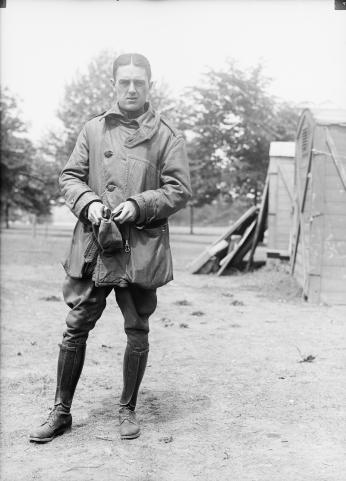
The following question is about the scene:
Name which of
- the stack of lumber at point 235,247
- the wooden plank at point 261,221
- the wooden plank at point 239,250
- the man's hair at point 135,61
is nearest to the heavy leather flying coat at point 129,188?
the man's hair at point 135,61

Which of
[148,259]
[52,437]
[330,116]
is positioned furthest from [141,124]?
[330,116]

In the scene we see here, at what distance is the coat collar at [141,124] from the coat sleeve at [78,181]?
207mm

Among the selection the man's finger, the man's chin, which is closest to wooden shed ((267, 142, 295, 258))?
the man's chin

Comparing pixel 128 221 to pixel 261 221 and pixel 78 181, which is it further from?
pixel 261 221

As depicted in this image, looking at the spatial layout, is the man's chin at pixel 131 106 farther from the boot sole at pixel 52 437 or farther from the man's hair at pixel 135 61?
the boot sole at pixel 52 437

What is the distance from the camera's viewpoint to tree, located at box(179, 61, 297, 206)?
24.3 metres

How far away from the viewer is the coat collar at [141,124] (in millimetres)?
3432

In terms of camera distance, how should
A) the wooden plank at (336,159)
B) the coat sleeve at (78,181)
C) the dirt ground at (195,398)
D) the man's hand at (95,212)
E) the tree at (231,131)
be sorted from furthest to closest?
the tree at (231,131)
the wooden plank at (336,159)
the coat sleeve at (78,181)
the man's hand at (95,212)
the dirt ground at (195,398)

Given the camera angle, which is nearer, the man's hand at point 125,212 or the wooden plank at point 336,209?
the man's hand at point 125,212

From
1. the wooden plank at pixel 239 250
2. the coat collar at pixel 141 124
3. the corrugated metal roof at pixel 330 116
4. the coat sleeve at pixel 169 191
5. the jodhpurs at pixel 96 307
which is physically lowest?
the wooden plank at pixel 239 250

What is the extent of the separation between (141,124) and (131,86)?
0.22 m

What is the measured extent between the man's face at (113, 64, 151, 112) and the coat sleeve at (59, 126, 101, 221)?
295 mm

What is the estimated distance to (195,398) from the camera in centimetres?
421

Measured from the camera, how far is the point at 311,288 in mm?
8547
